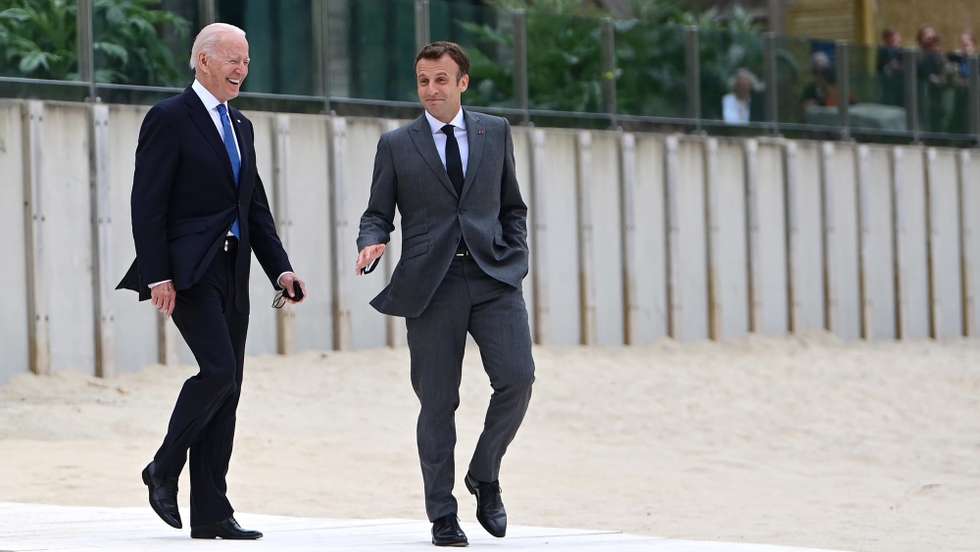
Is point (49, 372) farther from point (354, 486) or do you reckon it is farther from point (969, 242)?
point (969, 242)

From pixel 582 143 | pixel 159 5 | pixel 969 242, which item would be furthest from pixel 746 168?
pixel 159 5

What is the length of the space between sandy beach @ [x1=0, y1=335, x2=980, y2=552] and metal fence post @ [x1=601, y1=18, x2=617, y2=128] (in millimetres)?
2224

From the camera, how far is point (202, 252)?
6.51 metres

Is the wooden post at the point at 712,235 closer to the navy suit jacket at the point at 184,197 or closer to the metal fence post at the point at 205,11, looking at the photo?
the metal fence post at the point at 205,11

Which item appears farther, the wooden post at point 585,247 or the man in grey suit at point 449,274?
the wooden post at point 585,247

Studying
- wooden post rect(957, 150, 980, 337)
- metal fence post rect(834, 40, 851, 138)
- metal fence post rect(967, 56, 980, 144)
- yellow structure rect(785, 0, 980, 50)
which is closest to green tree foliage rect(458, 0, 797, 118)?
metal fence post rect(834, 40, 851, 138)

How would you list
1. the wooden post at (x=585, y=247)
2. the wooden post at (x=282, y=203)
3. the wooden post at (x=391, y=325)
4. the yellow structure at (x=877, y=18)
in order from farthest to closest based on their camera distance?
the yellow structure at (x=877, y=18) < the wooden post at (x=585, y=247) < the wooden post at (x=391, y=325) < the wooden post at (x=282, y=203)

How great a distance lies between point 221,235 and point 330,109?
9.39 meters

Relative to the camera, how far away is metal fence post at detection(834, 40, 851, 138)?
20828 millimetres

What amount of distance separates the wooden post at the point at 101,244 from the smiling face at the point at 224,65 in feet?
24.4

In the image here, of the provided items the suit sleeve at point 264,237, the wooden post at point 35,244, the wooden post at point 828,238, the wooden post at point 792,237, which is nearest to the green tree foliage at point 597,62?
the wooden post at point 792,237

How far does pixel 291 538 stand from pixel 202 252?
990 millimetres

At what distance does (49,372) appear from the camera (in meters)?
13.6

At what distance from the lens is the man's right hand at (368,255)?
6.61 m
